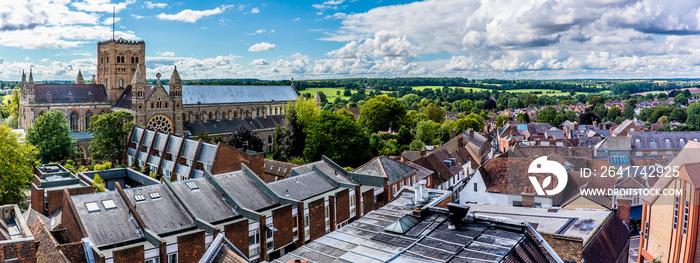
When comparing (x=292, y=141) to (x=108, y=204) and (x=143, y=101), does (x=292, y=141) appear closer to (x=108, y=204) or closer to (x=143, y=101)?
(x=143, y=101)

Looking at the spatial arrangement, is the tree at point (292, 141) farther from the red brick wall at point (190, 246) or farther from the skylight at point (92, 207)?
the red brick wall at point (190, 246)

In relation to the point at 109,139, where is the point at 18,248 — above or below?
below

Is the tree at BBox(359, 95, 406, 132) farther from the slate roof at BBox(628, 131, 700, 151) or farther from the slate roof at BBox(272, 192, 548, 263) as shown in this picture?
the slate roof at BBox(272, 192, 548, 263)

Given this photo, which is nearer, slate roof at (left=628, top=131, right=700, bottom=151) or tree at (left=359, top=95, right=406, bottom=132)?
slate roof at (left=628, top=131, right=700, bottom=151)

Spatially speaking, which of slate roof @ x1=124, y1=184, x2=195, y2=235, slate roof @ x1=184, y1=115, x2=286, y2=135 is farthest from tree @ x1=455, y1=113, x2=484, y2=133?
slate roof @ x1=124, y1=184, x2=195, y2=235

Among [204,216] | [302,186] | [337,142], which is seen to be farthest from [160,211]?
[337,142]

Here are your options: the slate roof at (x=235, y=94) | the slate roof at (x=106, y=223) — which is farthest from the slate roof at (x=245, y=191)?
the slate roof at (x=235, y=94)
